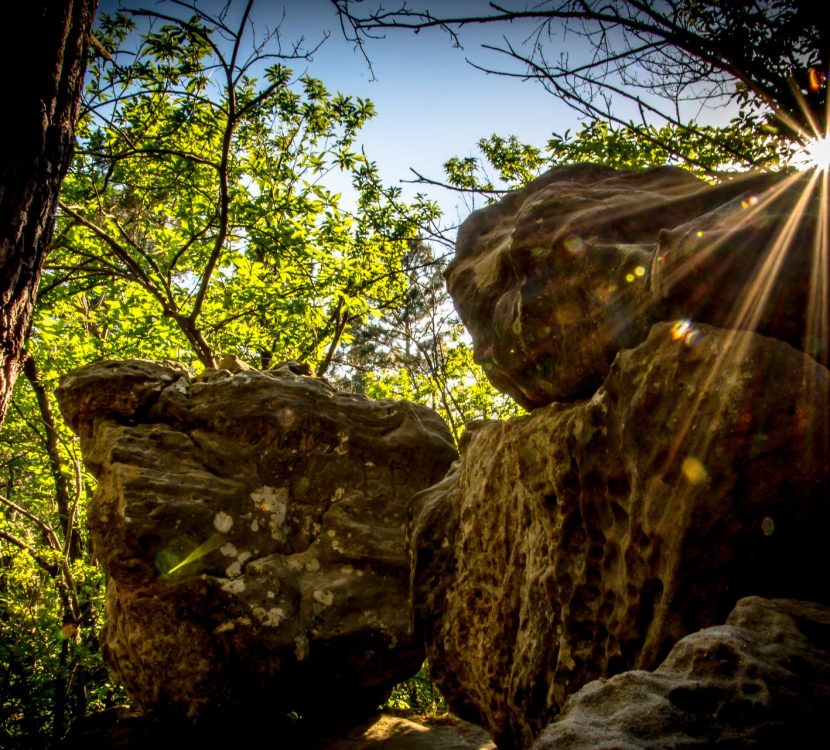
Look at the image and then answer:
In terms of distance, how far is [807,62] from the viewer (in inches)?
175

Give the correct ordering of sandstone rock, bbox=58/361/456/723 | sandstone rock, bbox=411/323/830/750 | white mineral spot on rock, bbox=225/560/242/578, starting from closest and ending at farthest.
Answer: sandstone rock, bbox=411/323/830/750
sandstone rock, bbox=58/361/456/723
white mineral spot on rock, bbox=225/560/242/578

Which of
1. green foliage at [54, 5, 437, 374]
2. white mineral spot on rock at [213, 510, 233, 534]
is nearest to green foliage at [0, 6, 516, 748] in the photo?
green foliage at [54, 5, 437, 374]

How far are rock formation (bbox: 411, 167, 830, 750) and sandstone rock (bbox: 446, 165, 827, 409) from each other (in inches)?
0.6

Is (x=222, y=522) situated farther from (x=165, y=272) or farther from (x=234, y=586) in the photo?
(x=165, y=272)

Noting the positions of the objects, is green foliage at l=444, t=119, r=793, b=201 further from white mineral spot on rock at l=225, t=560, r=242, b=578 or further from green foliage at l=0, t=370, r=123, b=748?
green foliage at l=0, t=370, r=123, b=748

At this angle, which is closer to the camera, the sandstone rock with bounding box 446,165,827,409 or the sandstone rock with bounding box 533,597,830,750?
the sandstone rock with bounding box 533,597,830,750

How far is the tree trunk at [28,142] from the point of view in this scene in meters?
2.32

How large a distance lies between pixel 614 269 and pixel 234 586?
16.6 feet

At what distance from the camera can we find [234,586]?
19.9 ft

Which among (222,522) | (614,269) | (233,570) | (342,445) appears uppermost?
(614,269)

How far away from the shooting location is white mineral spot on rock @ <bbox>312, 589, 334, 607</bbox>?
20.7 ft

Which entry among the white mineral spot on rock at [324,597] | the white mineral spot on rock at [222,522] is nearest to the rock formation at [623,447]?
the white mineral spot on rock at [324,597]

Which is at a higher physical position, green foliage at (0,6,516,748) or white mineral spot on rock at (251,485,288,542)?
green foliage at (0,6,516,748)

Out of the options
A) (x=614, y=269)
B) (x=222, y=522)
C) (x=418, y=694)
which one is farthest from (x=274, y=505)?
(x=418, y=694)
